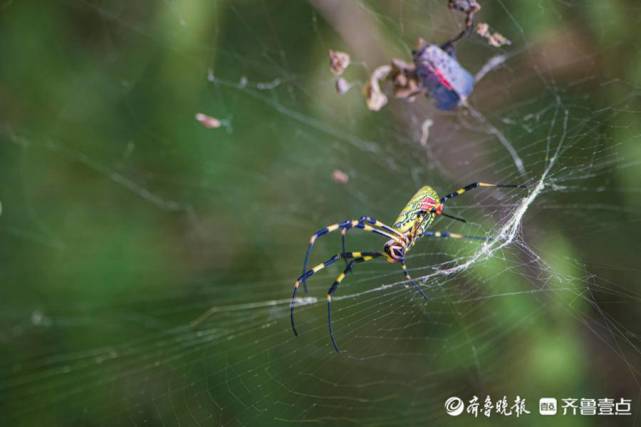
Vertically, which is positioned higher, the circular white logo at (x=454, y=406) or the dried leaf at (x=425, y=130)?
the dried leaf at (x=425, y=130)

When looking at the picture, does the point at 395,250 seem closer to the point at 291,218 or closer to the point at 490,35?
the point at 490,35

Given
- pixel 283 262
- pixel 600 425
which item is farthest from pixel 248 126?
pixel 600 425

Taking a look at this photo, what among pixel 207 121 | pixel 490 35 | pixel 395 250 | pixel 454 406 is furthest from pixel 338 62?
pixel 454 406

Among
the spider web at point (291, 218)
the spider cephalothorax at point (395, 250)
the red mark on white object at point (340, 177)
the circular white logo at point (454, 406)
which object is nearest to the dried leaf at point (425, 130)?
the spider web at point (291, 218)

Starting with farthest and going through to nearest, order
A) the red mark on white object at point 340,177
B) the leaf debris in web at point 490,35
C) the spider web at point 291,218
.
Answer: the red mark on white object at point 340,177 < the spider web at point 291,218 < the leaf debris in web at point 490,35

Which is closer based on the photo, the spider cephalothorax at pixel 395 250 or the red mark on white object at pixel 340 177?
the spider cephalothorax at pixel 395 250

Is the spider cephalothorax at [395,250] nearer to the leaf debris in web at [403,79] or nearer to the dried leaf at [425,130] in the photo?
the leaf debris in web at [403,79]

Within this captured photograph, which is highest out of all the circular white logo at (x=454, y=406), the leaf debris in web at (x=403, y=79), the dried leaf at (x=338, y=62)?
the dried leaf at (x=338, y=62)

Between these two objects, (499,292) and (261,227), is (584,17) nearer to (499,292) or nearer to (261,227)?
(499,292)
